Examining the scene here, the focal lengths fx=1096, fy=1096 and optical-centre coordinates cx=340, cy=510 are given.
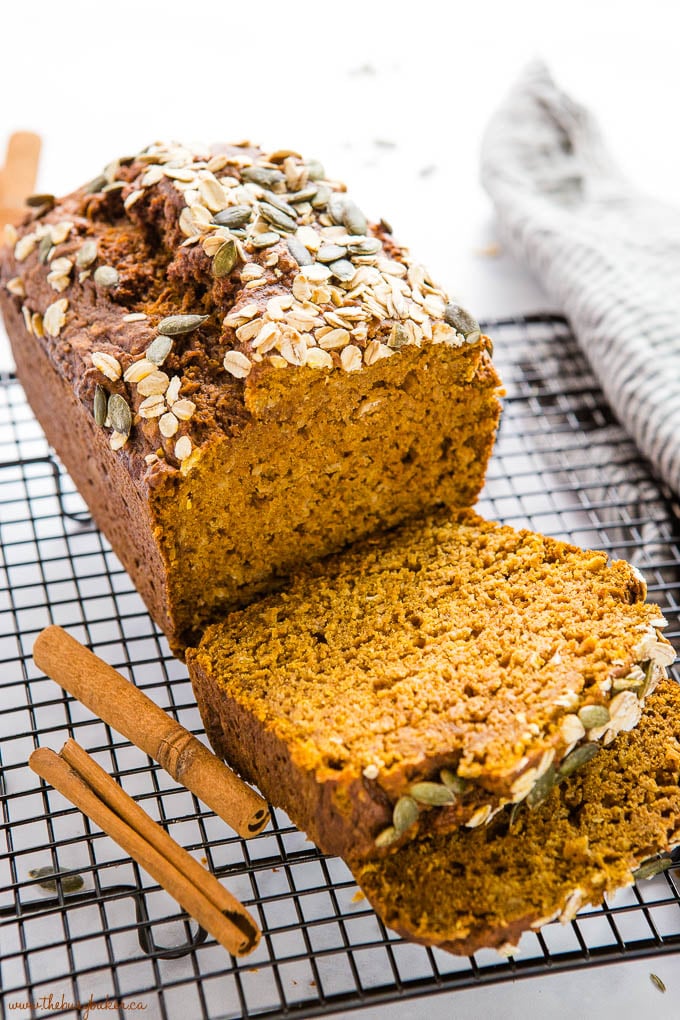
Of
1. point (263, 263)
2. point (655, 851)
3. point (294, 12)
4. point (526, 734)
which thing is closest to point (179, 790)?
point (526, 734)

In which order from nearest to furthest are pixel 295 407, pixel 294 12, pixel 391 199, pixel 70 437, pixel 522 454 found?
1. pixel 295 407
2. pixel 70 437
3. pixel 522 454
4. pixel 391 199
5. pixel 294 12

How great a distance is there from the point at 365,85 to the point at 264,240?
3.64 meters

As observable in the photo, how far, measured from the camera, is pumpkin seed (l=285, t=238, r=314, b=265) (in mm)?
2996

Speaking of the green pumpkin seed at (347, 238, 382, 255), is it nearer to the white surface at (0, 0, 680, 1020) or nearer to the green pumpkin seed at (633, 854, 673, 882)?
the green pumpkin seed at (633, 854, 673, 882)

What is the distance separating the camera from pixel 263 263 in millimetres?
2980

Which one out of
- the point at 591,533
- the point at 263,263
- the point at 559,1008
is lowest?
the point at 559,1008

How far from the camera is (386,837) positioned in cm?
236

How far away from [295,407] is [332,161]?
130 inches

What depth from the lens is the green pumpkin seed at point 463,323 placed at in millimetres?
3002

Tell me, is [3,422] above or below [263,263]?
below

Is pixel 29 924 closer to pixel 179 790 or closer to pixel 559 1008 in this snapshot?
pixel 179 790

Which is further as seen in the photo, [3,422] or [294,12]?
[294,12]

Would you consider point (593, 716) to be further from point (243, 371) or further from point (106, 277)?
point (106, 277)

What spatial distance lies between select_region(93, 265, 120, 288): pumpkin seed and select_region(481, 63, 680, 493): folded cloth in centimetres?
188
